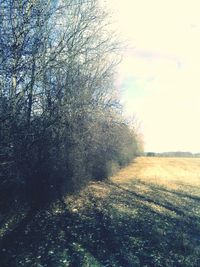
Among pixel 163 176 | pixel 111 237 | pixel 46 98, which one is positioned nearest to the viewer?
pixel 111 237

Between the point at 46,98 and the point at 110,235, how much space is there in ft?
34.2

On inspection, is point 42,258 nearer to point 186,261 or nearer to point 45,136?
point 186,261

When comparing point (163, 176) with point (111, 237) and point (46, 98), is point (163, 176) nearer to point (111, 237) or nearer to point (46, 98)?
point (46, 98)

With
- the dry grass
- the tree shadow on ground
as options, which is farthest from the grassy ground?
the dry grass

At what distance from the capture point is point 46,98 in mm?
21625

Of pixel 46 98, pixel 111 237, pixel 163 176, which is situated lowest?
pixel 111 237

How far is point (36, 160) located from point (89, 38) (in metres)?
8.37

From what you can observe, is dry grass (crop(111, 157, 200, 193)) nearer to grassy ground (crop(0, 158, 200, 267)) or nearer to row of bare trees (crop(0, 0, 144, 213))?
row of bare trees (crop(0, 0, 144, 213))

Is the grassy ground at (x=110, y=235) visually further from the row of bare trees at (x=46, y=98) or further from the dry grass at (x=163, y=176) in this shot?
the dry grass at (x=163, y=176)

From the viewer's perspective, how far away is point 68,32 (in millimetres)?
22109

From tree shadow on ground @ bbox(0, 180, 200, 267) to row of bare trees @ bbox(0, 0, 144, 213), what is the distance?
275 centimetres

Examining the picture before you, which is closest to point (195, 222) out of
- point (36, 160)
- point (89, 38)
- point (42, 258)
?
point (42, 258)

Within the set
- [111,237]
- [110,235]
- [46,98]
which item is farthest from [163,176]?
[111,237]

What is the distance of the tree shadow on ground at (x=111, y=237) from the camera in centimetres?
1106
